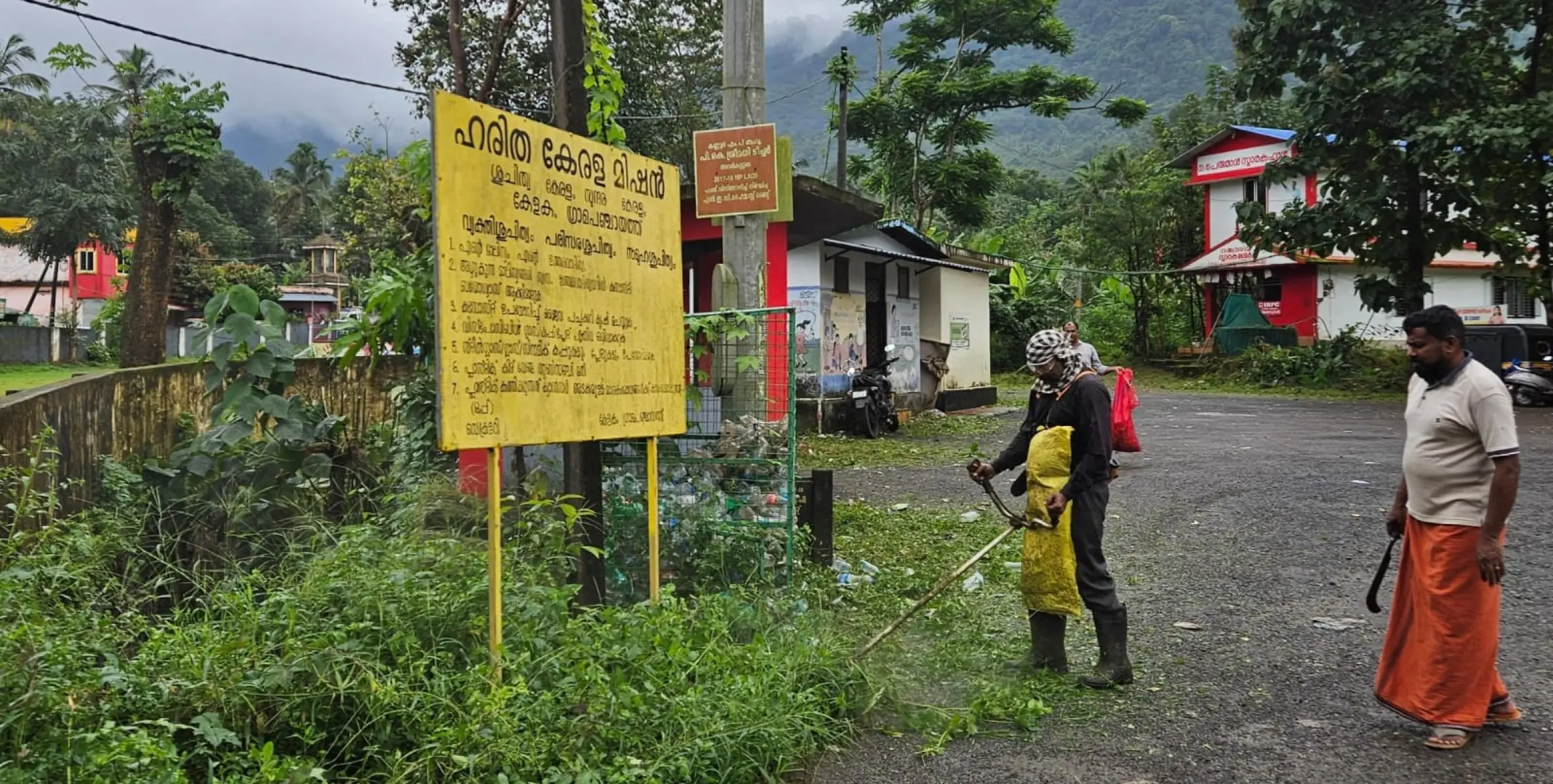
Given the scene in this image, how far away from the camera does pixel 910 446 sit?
15.2 m

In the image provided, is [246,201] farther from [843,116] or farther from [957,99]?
[843,116]

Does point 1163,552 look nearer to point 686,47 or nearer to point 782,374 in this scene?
point 782,374

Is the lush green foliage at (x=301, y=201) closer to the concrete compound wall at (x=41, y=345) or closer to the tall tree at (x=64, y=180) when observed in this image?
the tall tree at (x=64, y=180)

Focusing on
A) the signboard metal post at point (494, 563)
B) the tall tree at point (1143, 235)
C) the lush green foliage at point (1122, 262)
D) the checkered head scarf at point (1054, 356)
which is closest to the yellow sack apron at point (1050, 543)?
the checkered head scarf at point (1054, 356)

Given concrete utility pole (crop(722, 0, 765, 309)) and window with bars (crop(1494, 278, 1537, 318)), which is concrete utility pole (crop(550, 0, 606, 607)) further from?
window with bars (crop(1494, 278, 1537, 318))

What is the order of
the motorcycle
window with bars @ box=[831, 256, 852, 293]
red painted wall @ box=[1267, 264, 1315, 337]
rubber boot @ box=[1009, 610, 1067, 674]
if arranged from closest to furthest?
rubber boot @ box=[1009, 610, 1067, 674] → the motorcycle → window with bars @ box=[831, 256, 852, 293] → red painted wall @ box=[1267, 264, 1315, 337]

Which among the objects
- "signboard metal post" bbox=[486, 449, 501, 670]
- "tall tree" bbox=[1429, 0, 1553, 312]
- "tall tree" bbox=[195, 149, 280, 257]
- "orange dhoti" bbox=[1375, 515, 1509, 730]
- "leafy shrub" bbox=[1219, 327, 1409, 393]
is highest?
"tall tree" bbox=[195, 149, 280, 257]

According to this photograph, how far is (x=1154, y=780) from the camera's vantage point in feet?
13.0

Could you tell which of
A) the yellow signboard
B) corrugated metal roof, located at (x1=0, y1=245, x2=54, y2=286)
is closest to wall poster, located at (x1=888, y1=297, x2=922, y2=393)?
the yellow signboard

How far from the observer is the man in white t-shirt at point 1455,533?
4121 mm

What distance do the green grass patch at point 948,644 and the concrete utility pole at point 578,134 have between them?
1.24 m

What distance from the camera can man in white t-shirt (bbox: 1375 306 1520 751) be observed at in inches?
162

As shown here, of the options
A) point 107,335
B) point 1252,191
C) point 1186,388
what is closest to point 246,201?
point 107,335

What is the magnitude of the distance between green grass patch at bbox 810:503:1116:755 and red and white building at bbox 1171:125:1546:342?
27.4 meters
